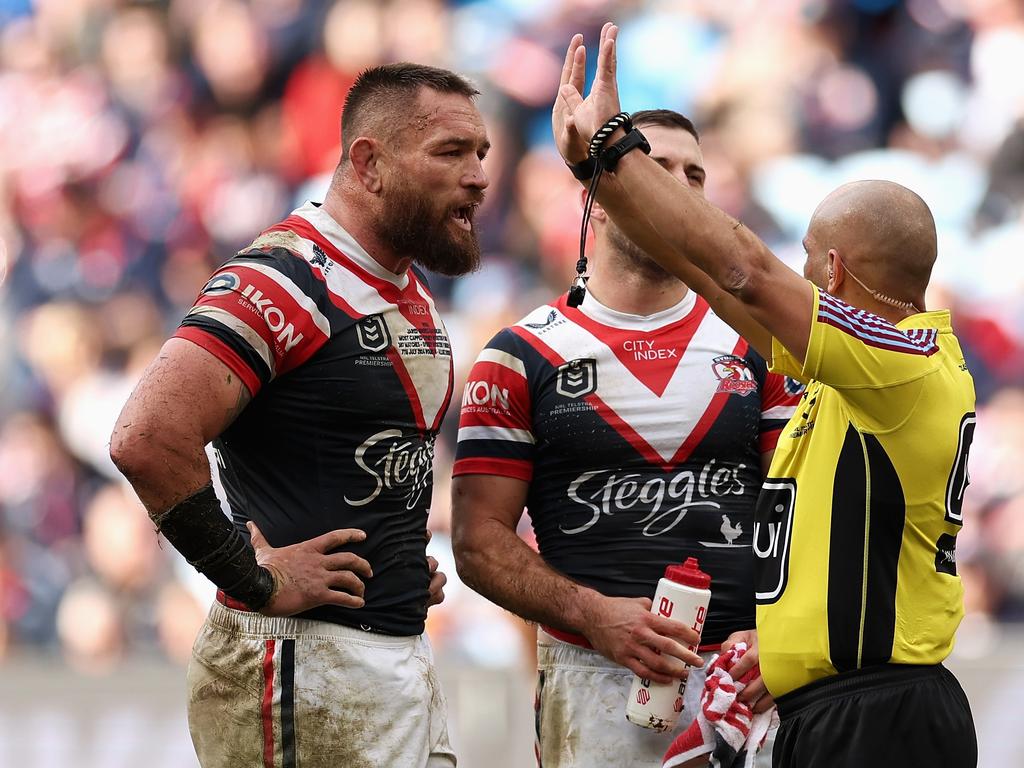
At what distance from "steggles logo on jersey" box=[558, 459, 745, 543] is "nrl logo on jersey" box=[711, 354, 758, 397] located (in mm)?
230

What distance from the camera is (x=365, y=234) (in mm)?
3744

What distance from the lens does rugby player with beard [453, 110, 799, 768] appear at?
399cm

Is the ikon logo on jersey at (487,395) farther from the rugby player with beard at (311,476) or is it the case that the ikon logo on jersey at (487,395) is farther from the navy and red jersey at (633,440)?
the rugby player with beard at (311,476)

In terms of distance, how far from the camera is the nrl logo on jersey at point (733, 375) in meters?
4.12

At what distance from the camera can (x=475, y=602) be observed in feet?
27.4

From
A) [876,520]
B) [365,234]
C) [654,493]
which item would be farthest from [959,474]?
[365,234]

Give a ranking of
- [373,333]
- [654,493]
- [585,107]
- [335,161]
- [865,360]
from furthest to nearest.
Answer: [335,161] < [654,493] < [373,333] < [585,107] < [865,360]

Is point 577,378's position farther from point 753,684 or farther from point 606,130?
point 606,130

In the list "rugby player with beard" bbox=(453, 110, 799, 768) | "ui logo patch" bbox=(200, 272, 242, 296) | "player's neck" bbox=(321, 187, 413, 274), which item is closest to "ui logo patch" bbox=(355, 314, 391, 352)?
"player's neck" bbox=(321, 187, 413, 274)

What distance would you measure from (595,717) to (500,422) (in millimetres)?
913

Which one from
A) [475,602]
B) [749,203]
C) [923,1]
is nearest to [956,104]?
[923,1]

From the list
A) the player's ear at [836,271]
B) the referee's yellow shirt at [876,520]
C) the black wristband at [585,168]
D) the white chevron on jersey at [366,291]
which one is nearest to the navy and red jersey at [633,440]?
the white chevron on jersey at [366,291]

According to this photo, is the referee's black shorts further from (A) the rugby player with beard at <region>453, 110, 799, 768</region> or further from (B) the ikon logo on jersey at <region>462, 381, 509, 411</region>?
(B) the ikon logo on jersey at <region>462, 381, 509, 411</region>

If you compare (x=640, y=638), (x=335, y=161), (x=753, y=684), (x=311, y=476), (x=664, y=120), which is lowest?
(x=753, y=684)
